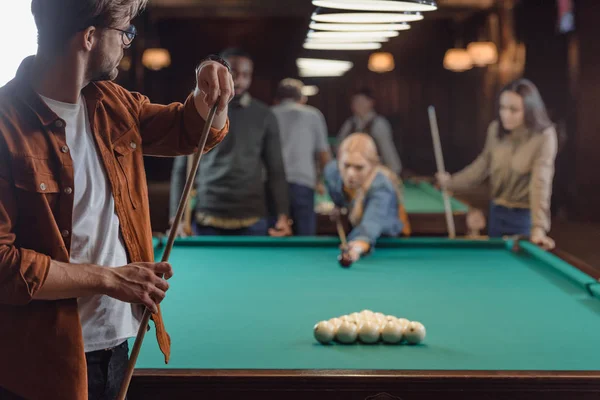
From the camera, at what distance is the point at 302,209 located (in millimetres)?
5441

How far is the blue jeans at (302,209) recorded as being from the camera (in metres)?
5.35

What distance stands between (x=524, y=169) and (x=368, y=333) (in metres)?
2.25

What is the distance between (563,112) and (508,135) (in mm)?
5011

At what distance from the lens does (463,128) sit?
1187 centimetres

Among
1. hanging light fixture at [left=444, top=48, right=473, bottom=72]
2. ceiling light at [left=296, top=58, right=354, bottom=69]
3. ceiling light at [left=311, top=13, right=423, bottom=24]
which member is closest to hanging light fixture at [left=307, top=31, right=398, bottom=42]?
ceiling light at [left=311, top=13, right=423, bottom=24]

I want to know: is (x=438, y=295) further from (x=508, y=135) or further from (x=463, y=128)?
(x=463, y=128)

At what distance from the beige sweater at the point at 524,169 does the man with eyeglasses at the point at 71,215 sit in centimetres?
270

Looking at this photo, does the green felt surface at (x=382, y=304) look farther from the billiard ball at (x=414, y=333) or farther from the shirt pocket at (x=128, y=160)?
the shirt pocket at (x=128, y=160)

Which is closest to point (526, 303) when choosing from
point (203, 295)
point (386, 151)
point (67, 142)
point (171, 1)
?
point (203, 295)

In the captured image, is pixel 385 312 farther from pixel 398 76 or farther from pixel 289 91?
pixel 398 76

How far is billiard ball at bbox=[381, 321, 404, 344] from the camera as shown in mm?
2119

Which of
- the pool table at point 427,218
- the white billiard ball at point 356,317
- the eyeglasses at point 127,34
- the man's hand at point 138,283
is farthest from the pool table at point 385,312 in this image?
the pool table at point 427,218

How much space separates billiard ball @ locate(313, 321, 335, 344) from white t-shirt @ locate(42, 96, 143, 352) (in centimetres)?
70

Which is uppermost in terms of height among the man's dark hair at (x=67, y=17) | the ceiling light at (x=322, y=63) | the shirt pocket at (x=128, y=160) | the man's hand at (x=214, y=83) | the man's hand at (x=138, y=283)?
the man's dark hair at (x=67, y=17)
